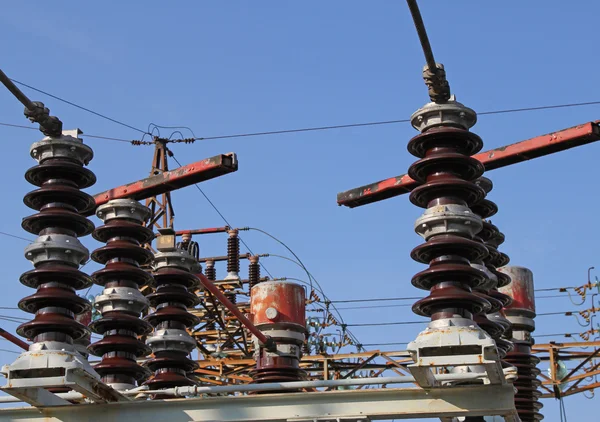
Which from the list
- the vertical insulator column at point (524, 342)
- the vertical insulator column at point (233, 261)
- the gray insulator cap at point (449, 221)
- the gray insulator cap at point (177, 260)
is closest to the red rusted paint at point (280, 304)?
the gray insulator cap at point (177, 260)

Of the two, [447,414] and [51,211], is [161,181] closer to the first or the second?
[51,211]

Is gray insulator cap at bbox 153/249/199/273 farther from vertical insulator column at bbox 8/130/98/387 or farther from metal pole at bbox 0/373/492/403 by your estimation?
metal pole at bbox 0/373/492/403

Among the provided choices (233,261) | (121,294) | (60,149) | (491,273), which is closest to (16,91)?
(60,149)

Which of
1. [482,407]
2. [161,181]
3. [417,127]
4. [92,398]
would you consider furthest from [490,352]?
[161,181]

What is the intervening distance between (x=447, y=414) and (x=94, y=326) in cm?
404

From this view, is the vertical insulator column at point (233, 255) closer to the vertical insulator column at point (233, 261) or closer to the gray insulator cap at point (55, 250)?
the vertical insulator column at point (233, 261)

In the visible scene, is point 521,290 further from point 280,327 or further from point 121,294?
point 121,294

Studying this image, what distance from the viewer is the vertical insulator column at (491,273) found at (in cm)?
999

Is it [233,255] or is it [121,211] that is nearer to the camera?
[121,211]

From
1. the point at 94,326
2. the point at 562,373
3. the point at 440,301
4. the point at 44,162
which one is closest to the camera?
Result: the point at 440,301

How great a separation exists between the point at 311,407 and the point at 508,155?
4.03 meters

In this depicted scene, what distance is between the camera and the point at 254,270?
95.1 feet

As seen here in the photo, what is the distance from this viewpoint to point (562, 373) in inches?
957

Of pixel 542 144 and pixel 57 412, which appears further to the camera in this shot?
pixel 542 144
